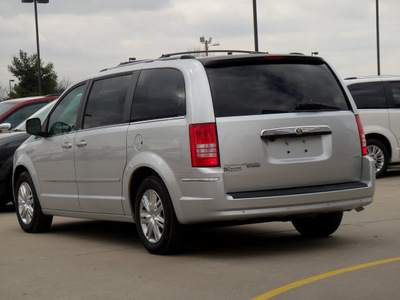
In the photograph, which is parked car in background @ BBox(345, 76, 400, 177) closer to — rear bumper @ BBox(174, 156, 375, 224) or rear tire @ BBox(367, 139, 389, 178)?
rear tire @ BBox(367, 139, 389, 178)

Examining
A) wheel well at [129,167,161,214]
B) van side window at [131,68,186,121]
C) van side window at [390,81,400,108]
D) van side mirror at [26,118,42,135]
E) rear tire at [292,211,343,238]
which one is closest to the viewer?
van side window at [131,68,186,121]

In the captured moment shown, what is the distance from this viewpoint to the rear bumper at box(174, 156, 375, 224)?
22.5 feet

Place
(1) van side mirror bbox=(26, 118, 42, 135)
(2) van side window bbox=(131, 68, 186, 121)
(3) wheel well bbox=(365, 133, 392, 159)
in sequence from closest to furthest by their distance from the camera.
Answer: (2) van side window bbox=(131, 68, 186, 121) → (1) van side mirror bbox=(26, 118, 42, 135) → (3) wheel well bbox=(365, 133, 392, 159)

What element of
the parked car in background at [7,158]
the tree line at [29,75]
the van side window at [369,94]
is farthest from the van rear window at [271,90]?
the tree line at [29,75]

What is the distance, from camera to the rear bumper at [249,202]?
6.86 m

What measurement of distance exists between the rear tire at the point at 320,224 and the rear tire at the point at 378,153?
7.65 meters

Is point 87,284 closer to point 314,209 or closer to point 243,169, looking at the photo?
point 243,169

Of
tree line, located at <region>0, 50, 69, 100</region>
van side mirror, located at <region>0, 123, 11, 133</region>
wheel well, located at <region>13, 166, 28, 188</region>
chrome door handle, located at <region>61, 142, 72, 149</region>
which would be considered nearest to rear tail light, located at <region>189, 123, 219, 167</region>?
chrome door handle, located at <region>61, 142, 72, 149</region>

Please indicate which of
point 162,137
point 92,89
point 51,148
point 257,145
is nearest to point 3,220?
point 51,148

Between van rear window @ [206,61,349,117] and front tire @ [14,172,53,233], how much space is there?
11.4ft

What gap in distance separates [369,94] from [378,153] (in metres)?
1.18

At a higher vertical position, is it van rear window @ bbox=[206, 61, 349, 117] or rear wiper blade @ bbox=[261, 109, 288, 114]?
van rear window @ bbox=[206, 61, 349, 117]

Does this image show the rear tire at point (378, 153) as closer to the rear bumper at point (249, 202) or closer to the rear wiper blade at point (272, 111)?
the rear bumper at point (249, 202)

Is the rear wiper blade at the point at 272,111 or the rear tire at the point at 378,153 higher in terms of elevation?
the rear wiper blade at the point at 272,111
